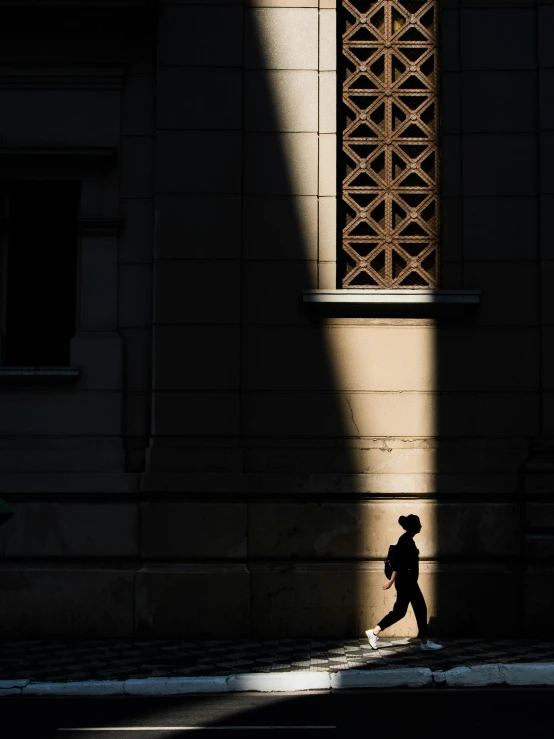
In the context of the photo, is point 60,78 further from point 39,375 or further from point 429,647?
point 429,647

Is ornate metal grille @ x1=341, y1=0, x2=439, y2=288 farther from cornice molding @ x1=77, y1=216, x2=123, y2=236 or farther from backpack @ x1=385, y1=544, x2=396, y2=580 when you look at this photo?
backpack @ x1=385, y1=544, x2=396, y2=580

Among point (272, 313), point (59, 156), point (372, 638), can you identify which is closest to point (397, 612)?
point (372, 638)

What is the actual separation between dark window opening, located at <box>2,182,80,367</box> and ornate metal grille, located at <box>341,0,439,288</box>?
3.83m

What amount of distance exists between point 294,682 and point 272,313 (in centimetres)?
516

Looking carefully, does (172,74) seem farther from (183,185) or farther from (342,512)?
(342,512)

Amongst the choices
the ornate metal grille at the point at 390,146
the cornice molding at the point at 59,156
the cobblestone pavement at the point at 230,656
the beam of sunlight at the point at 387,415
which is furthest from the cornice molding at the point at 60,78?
the cobblestone pavement at the point at 230,656

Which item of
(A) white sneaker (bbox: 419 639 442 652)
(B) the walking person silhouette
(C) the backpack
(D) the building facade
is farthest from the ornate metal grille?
(A) white sneaker (bbox: 419 639 442 652)

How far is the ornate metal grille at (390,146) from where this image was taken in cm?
1357

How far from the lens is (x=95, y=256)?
1355cm

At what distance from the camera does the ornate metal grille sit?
534 inches

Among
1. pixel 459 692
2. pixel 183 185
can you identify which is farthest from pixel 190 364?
pixel 459 692

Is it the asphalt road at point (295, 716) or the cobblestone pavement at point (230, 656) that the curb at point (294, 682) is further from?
the cobblestone pavement at point (230, 656)

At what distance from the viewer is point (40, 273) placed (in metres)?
13.9

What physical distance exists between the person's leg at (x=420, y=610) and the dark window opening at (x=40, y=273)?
222 inches
